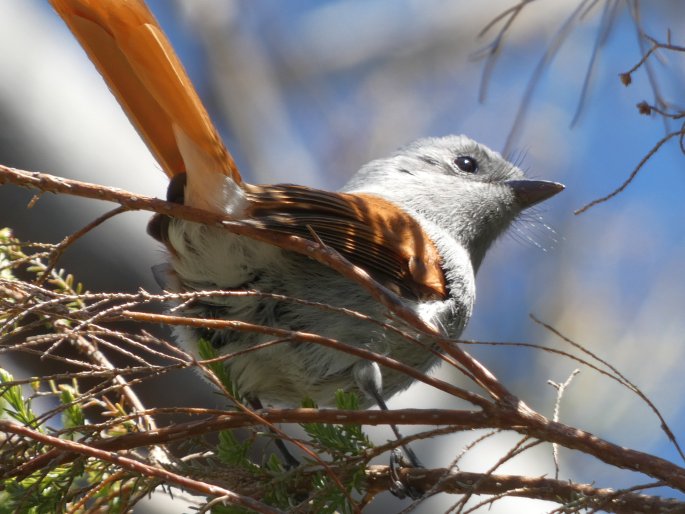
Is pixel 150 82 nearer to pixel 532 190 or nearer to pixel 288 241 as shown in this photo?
pixel 288 241

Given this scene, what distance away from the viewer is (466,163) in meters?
3.57

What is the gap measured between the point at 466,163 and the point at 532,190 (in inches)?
11.7

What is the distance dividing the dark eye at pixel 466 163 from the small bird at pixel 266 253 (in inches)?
23.2

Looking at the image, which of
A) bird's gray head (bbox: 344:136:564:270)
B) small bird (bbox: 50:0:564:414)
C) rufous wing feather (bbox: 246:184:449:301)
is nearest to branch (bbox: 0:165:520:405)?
small bird (bbox: 50:0:564:414)

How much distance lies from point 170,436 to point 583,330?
15.4ft

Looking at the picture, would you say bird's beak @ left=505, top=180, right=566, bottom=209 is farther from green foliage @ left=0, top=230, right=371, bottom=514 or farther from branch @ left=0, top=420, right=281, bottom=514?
branch @ left=0, top=420, right=281, bottom=514

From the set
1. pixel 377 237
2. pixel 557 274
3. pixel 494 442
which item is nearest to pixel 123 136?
pixel 377 237

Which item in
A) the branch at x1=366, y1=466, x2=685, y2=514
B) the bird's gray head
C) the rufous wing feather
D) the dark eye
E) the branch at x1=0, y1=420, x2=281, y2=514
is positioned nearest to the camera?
the branch at x1=0, y1=420, x2=281, y2=514

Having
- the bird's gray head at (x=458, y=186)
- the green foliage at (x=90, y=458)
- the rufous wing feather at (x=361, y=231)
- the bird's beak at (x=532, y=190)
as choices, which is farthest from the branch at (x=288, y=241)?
the bird's beak at (x=532, y=190)

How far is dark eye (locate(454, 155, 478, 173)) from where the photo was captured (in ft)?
11.7

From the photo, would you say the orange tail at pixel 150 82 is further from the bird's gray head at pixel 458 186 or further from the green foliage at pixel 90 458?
the bird's gray head at pixel 458 186

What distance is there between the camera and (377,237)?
2.63 meters

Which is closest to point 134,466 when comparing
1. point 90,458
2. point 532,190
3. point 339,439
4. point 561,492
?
point 90,458

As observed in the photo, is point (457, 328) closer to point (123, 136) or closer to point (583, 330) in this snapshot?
point (123, 136)
